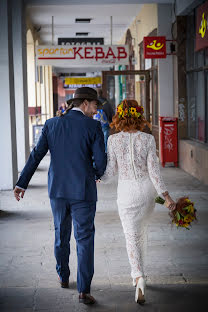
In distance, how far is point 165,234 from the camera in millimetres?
6379

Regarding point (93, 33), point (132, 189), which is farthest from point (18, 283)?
point (93, 33)

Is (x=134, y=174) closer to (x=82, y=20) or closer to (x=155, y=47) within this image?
(x=155, y=47)

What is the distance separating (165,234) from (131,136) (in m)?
2.45

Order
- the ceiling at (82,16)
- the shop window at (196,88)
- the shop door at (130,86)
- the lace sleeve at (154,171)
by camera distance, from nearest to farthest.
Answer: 1. the lace sleeve at (154,171)
2. the shop window at (196,88)
3. the shop door at (130,86)
4. the ceiling at (82,16)

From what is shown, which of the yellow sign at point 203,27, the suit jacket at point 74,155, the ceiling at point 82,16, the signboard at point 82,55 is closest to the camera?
the suit jacket at point 74,155

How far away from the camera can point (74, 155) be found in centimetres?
409

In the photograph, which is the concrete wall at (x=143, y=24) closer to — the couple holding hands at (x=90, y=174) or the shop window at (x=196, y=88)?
the shop window at (x=196, y=88)

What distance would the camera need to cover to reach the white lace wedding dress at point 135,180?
13.8 ft

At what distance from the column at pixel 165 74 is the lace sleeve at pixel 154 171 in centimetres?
973

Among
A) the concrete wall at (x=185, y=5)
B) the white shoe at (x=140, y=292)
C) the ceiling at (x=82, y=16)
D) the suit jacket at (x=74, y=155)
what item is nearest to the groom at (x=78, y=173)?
the suit jacket at (x=74, y=155)

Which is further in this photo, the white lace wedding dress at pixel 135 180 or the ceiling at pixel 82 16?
the ceiling at pixel 82 16

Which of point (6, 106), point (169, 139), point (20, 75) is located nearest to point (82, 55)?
point (20, 75)

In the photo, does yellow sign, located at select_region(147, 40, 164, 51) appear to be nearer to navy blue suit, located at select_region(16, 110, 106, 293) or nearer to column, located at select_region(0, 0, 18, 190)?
column, located at select_region(0, 0, 18, 190)

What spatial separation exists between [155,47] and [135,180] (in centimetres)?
932
